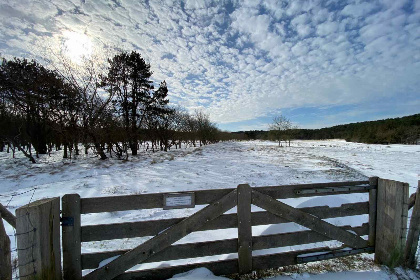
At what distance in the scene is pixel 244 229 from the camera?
2.66m

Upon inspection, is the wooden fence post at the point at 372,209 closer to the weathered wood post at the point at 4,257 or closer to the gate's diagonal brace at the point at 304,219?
the gate's diagonal brace at the point at 304,219

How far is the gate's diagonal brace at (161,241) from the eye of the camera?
2389mm

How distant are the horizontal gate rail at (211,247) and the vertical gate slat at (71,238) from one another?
10cm

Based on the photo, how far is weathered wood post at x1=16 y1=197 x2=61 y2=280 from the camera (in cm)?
191

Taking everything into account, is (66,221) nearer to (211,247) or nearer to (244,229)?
(211,247)

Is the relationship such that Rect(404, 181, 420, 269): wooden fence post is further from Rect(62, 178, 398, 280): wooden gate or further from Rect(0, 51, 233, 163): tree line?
Rect(0, 51, 233, 163): tree line

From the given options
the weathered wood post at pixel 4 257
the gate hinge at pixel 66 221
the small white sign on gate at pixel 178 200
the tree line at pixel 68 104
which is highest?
the tree line at pixel 68 104

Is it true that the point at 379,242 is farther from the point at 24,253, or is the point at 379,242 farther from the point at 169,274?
the point at 24,253

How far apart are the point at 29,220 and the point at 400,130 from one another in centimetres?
6808

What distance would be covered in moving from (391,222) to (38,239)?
16.0 feet

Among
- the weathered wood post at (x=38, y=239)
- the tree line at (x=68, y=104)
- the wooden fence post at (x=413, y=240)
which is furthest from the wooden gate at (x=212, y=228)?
the tree line at (x=68, y=104)

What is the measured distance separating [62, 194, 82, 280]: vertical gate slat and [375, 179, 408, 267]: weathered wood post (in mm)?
4584

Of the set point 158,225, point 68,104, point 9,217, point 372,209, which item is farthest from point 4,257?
point 68,104

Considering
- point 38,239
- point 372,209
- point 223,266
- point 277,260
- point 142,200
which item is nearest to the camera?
point 38,239
